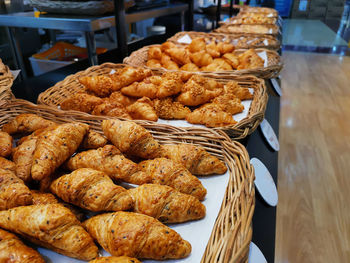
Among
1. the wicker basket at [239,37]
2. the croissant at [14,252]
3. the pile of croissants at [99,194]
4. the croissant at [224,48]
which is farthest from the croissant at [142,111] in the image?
the wicker basket at [239,37]

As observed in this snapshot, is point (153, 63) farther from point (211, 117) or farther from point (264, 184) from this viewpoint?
point (264, 184)

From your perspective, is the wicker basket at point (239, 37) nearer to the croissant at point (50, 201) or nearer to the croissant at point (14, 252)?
the croissant at point (50, 201)

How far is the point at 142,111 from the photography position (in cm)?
122

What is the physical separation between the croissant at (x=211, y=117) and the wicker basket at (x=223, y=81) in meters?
0.08

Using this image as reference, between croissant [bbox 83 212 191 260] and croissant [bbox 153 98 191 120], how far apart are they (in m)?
0.69

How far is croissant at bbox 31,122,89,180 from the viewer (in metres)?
0.75

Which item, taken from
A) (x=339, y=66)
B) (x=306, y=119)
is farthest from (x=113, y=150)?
(x=339, y=66)

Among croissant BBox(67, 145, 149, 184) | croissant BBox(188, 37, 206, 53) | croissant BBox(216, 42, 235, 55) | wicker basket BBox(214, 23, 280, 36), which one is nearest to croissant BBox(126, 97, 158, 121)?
croissant BBox(67, 145, 149, 184)

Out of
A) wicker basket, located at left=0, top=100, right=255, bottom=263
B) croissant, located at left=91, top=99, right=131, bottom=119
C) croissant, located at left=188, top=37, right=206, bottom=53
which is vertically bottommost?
wicker basket, located at left=0, top=100, right=255, bottom=263

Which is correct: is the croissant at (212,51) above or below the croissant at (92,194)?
above

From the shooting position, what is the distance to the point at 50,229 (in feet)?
1.98

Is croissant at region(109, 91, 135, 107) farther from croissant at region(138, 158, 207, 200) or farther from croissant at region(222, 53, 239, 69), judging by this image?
croissant at region(222, 53, 239, 69)

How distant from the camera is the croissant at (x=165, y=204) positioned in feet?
2.37

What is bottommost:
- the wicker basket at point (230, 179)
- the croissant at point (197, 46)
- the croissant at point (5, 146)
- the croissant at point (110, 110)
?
the wicker basket at point (230, 179)
